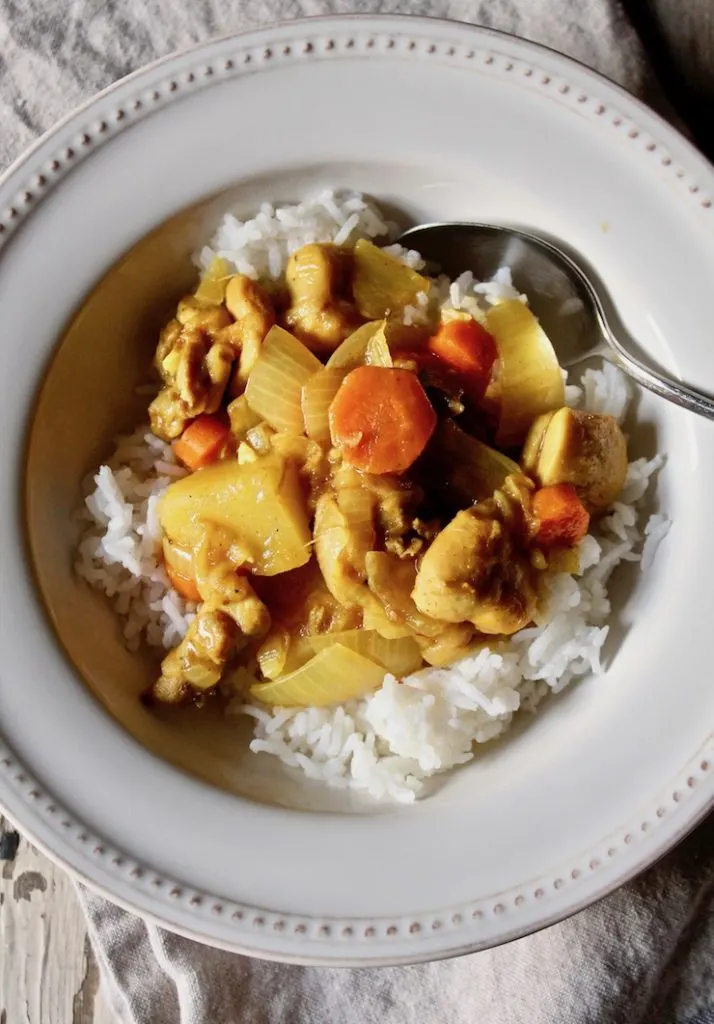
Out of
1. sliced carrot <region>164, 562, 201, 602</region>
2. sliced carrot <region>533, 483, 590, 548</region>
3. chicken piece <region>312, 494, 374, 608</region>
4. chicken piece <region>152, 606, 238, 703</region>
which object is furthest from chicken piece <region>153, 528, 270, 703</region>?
sliced carrot <region>533, 483, 590, 548</region>

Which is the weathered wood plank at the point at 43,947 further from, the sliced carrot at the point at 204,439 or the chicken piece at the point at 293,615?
the sliced carrot at the point at 204,439

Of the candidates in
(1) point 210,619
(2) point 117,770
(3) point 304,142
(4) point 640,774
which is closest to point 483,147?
(3) point 304,142

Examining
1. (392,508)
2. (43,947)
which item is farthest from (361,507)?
(43,947)

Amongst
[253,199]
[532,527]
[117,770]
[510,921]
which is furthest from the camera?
[253,199]

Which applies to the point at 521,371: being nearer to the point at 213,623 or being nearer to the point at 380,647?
the point at 380,647

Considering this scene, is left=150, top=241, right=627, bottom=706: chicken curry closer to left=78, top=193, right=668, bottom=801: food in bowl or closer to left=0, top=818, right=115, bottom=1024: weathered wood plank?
left=78, top=193, right=668, bottom=801: food in bowl

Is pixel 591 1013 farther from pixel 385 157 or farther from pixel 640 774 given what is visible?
pixel 385 157

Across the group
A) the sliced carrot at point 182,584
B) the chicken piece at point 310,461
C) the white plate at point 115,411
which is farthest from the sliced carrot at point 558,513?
the sliced carrot at point 182,584
